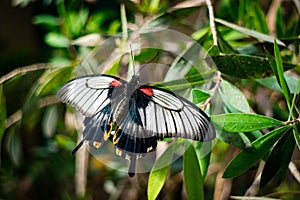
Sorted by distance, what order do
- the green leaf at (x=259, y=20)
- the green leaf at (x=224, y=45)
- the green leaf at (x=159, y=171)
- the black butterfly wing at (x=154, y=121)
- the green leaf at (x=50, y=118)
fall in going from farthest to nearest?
the green leaf at (x=50, y=118) → the green leaf at (x=259, y=20) → the green leaf at (x=224, y=45) → the green leaf at (x=159, y=171) → the black butterfly wing at (x=154, y=121)

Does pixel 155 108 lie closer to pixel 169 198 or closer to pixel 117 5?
pixel 169 198

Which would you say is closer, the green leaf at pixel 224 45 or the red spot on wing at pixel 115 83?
the red spot on wing at pixel 115 83

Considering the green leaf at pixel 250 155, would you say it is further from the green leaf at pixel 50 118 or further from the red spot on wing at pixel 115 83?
A: the green leaf at pixel 50 118

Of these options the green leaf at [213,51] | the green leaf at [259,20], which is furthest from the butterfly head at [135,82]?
Result: the green leaf at [259,20]

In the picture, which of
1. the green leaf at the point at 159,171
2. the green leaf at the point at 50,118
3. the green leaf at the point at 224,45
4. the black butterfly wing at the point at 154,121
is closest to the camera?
the black butterfly wing at the point at 154,121

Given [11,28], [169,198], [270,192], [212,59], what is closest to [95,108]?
[212,59]

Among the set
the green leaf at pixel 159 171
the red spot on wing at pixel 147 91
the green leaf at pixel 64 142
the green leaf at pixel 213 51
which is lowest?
the green leaf at pixel 64 142

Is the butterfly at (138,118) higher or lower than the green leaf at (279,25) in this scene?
lower
